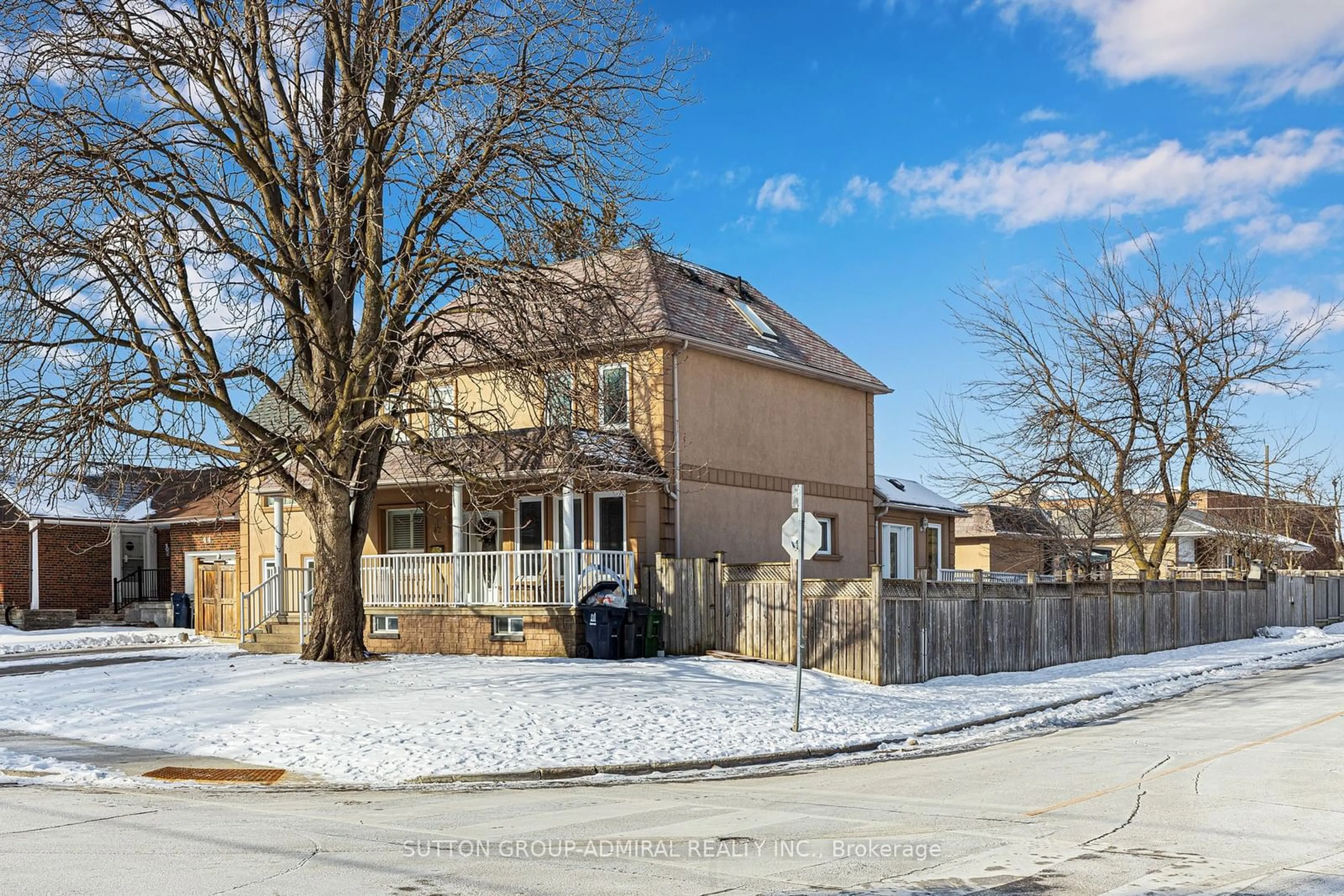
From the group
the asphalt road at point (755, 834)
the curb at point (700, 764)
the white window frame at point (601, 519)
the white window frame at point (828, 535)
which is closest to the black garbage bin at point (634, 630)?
the white window frame at point (601, 519)

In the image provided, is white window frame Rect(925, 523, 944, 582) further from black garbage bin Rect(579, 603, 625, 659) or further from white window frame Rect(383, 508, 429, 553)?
black garbage bin Rect(579, 603, 625, 659)

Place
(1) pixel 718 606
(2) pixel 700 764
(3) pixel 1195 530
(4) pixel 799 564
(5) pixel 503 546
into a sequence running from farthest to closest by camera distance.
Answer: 1. (3) pixel 1195 530
2. (5) pixel 503 546
3. (1) pixel 718 606
4. (4) pixel 799 564
5. (2) pixel 700 764

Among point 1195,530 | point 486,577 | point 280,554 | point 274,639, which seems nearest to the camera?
point 486,577

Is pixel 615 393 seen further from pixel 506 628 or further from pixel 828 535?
pixel 828 535

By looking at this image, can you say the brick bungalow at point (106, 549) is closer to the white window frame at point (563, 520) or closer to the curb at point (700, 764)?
the white window frame at point (563, 520)

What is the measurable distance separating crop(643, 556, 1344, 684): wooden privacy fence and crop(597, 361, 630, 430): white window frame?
9.89ft

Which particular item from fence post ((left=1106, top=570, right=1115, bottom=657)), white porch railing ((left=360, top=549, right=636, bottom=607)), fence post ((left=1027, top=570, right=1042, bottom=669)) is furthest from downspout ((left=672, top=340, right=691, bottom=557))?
fence post ((left=1106, top=570, right=1115, bottom=657))

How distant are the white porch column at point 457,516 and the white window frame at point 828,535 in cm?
884

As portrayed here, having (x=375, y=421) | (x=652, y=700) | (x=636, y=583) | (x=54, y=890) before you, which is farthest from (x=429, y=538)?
(x=54, y=890)

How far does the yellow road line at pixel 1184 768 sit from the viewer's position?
10.4 m

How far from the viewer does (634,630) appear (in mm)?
22031

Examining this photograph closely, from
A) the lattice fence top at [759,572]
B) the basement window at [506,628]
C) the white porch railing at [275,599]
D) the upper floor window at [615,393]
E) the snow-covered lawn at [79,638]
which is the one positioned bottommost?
the snow-covered lawn at [79,638]

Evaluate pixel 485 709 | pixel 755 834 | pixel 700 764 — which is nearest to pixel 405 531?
pixel 485 709

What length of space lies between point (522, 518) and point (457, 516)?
106 inches
